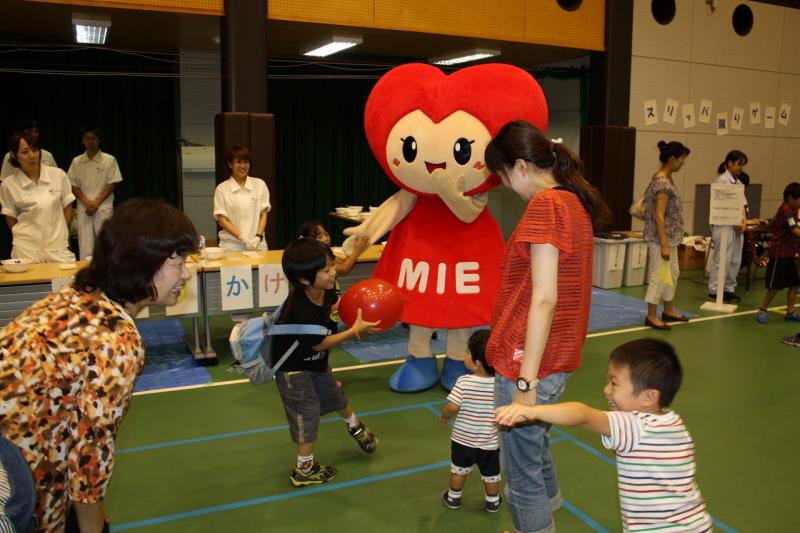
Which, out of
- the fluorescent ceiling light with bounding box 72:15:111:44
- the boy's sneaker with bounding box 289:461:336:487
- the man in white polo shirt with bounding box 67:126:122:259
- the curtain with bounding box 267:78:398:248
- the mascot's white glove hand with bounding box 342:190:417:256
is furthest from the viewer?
the curtain with bounding box 267:78:398:248

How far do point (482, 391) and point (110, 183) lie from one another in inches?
203

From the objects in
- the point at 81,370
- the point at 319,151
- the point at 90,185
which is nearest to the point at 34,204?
the point at 90,185

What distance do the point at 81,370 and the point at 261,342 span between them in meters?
1.61

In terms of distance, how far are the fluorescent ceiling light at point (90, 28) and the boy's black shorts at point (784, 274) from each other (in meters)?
6.38

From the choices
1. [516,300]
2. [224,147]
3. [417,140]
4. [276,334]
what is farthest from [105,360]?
[224,147]

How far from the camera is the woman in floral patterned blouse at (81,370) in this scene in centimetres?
145

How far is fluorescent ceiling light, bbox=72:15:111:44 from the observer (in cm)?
620

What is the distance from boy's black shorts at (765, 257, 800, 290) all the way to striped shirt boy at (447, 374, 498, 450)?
178 inches

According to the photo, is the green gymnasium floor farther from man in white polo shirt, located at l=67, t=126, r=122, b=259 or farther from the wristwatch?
man in white polo shirt, located at l=67, t=126, r=122, b=259

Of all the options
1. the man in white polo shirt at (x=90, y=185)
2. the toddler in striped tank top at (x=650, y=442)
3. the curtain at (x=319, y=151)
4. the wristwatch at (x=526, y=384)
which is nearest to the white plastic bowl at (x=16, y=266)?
the man in white polo shirt at (x=90, y=185)

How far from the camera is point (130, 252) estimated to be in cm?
157

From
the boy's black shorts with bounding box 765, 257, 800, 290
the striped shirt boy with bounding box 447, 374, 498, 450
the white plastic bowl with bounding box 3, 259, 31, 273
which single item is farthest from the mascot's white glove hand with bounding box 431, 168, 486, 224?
the boy's black shorts with bounding box 765, 257, 800, 290

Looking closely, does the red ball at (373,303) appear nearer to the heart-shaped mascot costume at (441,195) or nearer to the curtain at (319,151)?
the heart-shaped mascot costume at (441,195)

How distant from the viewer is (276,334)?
120 inches
